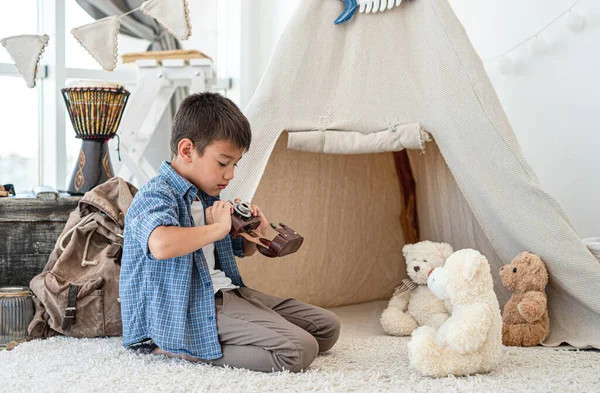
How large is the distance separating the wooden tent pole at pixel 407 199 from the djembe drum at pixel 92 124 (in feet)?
3.76

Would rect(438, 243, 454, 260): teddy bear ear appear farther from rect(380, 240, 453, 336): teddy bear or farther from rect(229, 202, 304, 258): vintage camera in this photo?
rect(229, 202, 304, 258): vintage camera

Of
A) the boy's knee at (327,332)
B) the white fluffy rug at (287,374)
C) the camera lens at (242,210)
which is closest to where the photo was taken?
the white fluffy rug at (287,374)

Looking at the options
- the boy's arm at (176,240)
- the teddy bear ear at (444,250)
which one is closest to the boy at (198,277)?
the boy's arm at (176,240)

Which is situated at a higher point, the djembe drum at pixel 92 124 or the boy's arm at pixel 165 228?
the djembe drum at pixel 92 124

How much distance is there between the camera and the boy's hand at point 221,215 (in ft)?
5.20

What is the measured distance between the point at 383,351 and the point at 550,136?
124cm

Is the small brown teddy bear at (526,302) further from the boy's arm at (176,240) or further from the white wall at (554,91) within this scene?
the boy's arm at (176,240)

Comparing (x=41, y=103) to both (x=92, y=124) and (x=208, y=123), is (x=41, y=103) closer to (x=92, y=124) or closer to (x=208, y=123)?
(x=92, y=124)

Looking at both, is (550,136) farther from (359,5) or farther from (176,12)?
(176,12)

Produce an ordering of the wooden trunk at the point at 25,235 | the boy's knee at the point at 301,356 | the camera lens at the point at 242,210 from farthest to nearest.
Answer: the wooden trunk at the point at 25,235 < the camera lens at the point at 242,210 < the boy's knee at the point at 301,356

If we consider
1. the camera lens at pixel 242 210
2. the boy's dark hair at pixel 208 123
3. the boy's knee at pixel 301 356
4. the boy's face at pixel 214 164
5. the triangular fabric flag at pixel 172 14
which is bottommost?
the boy's knee at pixel 301 356

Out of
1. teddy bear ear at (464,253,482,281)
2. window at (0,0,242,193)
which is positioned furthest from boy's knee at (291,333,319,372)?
window at (0,0,242,193)

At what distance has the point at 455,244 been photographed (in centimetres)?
231

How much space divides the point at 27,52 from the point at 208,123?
3.79 ft
